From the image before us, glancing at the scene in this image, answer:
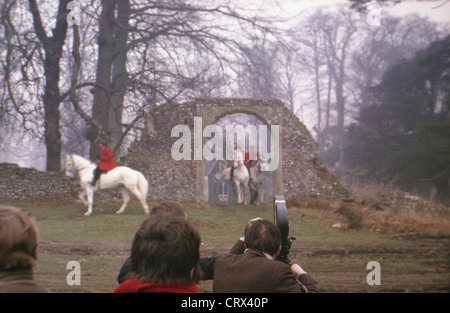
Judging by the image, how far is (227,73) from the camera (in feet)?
36.5

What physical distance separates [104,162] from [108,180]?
338 millimetres

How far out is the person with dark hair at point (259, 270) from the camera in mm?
2361

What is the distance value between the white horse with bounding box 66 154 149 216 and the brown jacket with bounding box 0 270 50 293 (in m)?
6.81

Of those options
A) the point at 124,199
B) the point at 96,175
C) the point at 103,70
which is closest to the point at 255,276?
the point at 124,199

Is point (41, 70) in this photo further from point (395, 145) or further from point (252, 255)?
point (252, 255)

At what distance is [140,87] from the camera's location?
10.4 m

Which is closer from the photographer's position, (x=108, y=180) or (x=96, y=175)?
(x=96, y=175)

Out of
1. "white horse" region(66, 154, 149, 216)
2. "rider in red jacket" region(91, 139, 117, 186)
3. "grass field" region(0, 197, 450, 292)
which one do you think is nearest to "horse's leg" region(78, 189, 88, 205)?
"white horse" region(66, 154, 149, 216)

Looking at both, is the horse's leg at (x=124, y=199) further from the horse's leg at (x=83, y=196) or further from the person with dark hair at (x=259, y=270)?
the person with dark hair at (x=259, y=270)

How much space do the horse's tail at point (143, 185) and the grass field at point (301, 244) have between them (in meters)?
0.41

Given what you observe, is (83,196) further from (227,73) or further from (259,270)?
(259,270)

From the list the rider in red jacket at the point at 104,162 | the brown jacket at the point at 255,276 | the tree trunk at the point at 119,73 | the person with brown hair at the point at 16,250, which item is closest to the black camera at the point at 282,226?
the brown jacket at the point at 255,276

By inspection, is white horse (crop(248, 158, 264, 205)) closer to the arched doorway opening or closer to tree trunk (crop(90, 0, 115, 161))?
the arched doorway opening

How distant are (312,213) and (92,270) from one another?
12.4ft
